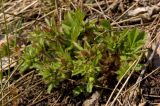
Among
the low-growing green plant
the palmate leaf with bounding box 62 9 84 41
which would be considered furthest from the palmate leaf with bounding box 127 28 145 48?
the palmate leaf with bounding box 62 9 84 41

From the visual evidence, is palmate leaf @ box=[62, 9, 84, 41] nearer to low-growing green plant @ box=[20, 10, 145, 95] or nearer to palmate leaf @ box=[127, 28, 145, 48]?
low-growing green plant @ box=[20, 10, 145, 95]

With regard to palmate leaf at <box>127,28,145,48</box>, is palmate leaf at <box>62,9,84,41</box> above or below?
above

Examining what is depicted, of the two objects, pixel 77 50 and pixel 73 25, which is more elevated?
pixel 73 25

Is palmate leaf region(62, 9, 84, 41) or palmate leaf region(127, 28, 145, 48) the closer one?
palmate leaf region(127, 28, 145, 48)

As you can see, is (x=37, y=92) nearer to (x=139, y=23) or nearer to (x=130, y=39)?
(x=130, y=39)

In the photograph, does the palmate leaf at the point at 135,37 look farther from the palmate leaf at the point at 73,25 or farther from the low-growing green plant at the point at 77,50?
the palmate leaf at the point at 73,25

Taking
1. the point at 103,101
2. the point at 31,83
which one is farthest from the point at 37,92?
the point at 103,101

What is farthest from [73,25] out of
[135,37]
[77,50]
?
[135,37]

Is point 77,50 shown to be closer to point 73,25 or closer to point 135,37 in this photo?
point 73,25
